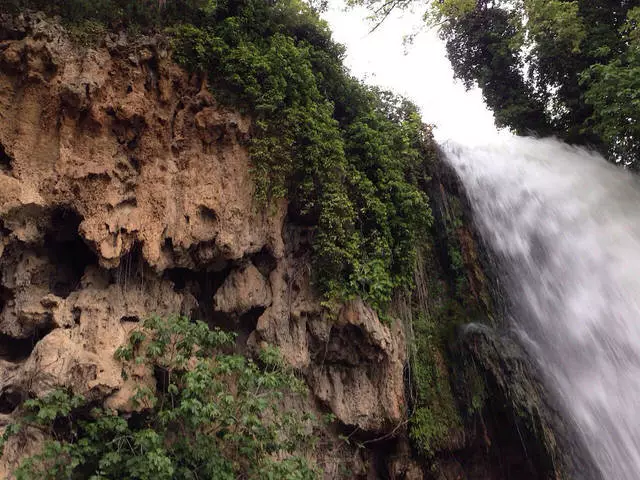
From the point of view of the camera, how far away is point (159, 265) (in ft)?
19.3

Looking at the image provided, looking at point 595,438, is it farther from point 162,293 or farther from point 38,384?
point 38,384

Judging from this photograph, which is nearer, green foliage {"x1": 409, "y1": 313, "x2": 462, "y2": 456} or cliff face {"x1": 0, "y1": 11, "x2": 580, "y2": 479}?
cliff face {"x1": 0, "y1": 11, "x2": 580, "y2": 479}

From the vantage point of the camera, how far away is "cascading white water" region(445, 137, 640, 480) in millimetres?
7445

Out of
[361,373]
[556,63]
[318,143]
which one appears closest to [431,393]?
[361,373]

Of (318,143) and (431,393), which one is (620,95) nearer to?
(318,143)

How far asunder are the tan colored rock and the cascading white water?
489 cm

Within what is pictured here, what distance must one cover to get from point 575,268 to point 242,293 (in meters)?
6.71

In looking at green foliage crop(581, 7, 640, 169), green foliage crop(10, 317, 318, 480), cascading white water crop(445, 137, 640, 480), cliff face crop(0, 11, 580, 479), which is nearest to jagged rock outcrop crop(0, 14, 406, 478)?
cliff face crop(0, 11, 580, 479)

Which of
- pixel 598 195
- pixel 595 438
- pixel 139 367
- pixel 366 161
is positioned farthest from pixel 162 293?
pixel 598 195

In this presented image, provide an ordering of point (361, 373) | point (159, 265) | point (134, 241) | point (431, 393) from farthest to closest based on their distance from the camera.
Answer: point (431, 393)
point (361, 373)
point (159, 265)
point (134, 241)

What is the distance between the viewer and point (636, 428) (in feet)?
23.3

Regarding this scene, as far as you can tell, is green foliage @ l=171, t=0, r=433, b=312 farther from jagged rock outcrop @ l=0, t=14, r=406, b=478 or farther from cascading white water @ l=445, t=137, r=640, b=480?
cascading white water @ l=445, t=137, r=640, b=480

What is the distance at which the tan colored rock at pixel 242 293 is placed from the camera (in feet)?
20.8

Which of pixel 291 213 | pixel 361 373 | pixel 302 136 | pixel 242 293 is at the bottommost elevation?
pixel 361 373
